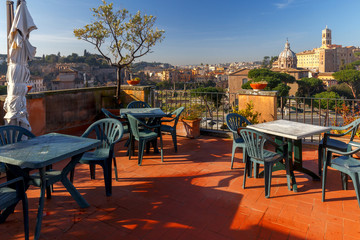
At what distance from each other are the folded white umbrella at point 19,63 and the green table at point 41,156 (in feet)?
3.54

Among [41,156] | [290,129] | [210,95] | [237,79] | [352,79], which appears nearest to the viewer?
[41,156]

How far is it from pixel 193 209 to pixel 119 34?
584 cm

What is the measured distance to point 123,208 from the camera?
2490 millimetres

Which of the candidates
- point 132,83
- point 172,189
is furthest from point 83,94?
point 172,189

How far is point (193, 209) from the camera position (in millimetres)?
2467

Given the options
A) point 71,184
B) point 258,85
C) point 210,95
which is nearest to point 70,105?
point 71,184

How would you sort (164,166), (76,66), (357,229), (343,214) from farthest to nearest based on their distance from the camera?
(76,66)
(164,166)
(343,214)
(357,229)

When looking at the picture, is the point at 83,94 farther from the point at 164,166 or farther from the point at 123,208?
the point at 123,208

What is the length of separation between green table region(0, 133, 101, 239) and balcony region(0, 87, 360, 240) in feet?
0.87

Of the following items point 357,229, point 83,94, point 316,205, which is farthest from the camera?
point 83,94

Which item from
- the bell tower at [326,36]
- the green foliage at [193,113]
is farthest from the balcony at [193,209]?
the bell tower at [326,36]

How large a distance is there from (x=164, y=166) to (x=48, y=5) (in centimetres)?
522

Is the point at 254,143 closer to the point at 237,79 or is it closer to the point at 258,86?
the point at 258,86

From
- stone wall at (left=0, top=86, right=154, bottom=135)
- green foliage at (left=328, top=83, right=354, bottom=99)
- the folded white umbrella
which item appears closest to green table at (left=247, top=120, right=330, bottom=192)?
the folded white umbrella
